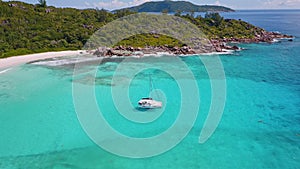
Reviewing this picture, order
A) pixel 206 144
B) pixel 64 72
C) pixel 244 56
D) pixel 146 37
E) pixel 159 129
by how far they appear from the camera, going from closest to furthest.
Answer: pixel 206 144
pixel 159 129
pixel 64 72
pixel 244 56
pixel 146 37

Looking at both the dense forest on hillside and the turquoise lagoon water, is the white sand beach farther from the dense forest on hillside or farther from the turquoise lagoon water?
the turquoise lagoon water

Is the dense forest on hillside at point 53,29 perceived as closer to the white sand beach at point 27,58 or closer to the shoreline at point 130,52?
the white sand beach at point 27,58

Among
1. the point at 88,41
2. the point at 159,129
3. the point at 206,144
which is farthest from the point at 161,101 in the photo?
the point at 88,41

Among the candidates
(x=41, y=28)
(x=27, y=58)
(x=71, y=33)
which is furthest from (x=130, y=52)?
(x=41, y=28)

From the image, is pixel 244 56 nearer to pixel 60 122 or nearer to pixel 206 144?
pixel 206 144

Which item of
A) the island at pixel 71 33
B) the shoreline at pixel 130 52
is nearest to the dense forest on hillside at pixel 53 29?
the island at pixel 71 33

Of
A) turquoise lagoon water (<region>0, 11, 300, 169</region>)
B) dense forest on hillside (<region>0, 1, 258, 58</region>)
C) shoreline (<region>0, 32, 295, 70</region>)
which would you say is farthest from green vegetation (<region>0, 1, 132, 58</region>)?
turquoise lagoon water (<region>0, 11, 300, 169</region>)
